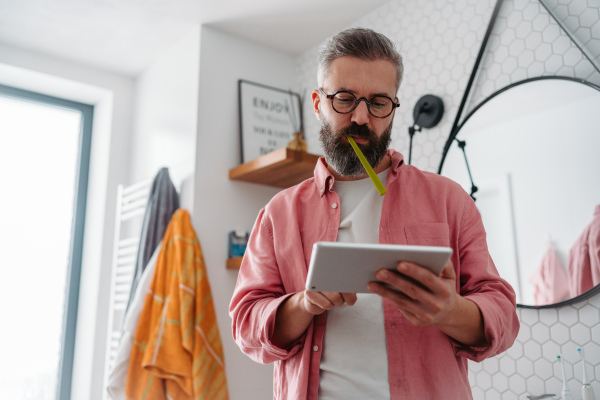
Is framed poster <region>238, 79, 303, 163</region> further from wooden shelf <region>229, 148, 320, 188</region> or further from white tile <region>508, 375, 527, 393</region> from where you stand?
white tile <region>508, 375, 527, 393</region>

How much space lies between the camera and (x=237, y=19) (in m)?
2.12

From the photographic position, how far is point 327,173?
1.03m

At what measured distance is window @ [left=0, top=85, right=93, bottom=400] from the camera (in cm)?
230

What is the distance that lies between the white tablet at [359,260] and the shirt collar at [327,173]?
1.15ft

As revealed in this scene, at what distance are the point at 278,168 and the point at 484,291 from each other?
46.7 inches

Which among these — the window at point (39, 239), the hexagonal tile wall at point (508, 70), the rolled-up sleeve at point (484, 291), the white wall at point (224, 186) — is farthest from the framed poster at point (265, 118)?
the rolled-up sleeve at point (484, 291)

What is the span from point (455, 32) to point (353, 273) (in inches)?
50.7

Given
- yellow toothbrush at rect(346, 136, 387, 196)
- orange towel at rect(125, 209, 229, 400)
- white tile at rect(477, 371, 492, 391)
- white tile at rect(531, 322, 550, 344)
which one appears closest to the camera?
yellow toothbrush at rect(346, 136, 387, 196)

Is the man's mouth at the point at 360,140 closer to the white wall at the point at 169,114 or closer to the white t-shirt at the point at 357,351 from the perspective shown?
the white t-shirt at the point at 357,351

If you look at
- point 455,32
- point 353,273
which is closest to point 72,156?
point 455,32

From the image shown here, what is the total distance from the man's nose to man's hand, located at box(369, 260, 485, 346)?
334 mm

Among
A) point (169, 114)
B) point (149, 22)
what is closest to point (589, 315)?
point (169, 114)

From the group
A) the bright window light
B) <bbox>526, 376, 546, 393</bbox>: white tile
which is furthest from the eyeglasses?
the bright window light

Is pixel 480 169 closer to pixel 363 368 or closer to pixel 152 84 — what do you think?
pixel 363 368
